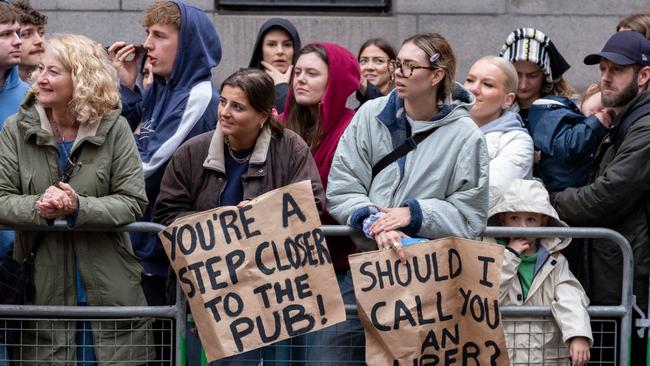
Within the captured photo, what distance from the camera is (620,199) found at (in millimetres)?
7219

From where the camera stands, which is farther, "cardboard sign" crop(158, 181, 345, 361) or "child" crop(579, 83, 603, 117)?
"child" crop(579, 83, 603, 117)

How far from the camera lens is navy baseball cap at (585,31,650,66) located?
760 centimetres

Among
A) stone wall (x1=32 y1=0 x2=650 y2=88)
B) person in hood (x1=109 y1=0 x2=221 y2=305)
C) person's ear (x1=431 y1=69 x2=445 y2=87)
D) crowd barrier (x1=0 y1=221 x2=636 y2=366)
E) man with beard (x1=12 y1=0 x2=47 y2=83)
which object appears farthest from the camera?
stone wall (x1=32 y1=0 x2=650 y2=88)

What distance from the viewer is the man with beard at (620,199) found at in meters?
7.21

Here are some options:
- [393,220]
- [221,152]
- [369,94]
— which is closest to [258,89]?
[221,152]

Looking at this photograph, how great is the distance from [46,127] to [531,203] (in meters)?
2.58

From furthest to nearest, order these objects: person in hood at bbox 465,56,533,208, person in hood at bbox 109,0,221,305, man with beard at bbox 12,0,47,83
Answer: man with beard at bbox 12,0,47,83 → person in hood at bbox 465,56,533,208 → person in hood at bbox 109,0,221,305

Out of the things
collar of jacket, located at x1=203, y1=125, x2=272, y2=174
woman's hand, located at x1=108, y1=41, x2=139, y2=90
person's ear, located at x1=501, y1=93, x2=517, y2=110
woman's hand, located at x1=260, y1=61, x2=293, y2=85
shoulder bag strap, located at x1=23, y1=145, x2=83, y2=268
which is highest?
woman's hand, located at x1=108, y1=41, x2=139, y2=90

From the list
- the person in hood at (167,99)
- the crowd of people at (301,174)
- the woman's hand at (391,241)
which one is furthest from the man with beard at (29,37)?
the woman's hand at (391,241)

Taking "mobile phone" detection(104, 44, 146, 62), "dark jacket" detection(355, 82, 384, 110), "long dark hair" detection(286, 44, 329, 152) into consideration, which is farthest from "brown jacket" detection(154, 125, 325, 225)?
"dark jacket" detection(355, 82, 384, 110)

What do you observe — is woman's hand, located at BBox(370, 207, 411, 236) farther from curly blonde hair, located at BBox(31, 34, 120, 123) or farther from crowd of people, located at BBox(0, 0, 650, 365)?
curly blonde hair, located at BBox(31, 34, 120, 123)

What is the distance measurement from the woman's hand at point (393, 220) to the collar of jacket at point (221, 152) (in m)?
0.70

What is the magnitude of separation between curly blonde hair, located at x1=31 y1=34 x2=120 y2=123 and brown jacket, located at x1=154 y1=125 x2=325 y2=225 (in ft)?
1.51

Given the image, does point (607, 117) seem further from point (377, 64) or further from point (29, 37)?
point (29, 37)
